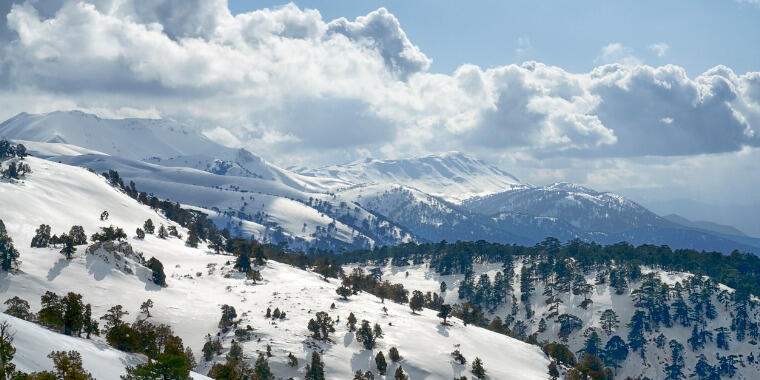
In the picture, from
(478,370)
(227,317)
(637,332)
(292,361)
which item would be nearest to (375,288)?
(478,370)

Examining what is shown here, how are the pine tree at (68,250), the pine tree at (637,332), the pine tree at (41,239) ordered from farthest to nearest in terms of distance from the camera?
the pine tree at (637,332)
the pine tree at (41,239)
the pine tree at (68,250)

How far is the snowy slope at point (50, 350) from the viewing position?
52625 millimetres

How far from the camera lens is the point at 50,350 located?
57.1 metres

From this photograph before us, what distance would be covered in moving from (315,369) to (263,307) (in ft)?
110

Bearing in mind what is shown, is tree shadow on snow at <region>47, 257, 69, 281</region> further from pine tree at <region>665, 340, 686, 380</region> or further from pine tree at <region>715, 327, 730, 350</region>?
pine tree at <region>715, 327, 730, 350</region>

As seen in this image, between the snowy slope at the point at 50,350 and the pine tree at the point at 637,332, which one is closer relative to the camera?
the snowy slope at the point at 50,350

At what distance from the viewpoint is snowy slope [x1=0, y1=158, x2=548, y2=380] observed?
106 metres

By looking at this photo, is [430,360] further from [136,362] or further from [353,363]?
Result: [136,362]

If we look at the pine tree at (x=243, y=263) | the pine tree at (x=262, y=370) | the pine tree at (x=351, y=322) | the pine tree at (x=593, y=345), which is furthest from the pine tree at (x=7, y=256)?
the pine tree at (x=593, y=345)

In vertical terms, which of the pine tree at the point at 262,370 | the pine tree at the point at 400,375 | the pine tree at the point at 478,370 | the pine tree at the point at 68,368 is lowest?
the pine tree at the point at 262,370

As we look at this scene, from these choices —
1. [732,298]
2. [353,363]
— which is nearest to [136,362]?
[353,363]

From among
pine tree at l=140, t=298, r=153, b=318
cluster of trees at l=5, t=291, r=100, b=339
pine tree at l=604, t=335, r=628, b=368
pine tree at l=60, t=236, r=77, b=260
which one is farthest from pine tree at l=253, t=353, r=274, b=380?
pine tree at l=604, t=335, r=628, b=368

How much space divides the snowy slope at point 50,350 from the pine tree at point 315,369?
25922 millimetres

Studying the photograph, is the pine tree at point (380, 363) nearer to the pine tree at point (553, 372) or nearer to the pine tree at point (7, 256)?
the pine tree at point (553, 372)
